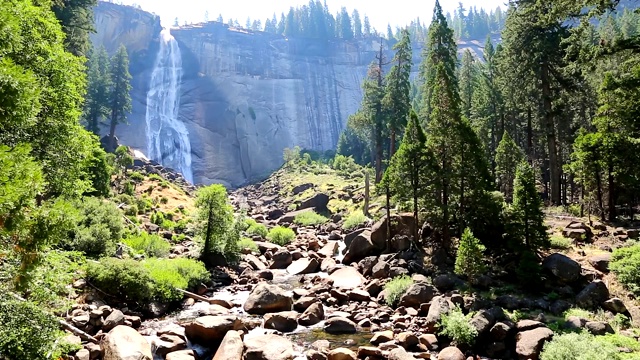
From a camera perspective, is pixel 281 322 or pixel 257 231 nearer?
pixel 281 322

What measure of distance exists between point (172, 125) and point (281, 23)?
8575cm

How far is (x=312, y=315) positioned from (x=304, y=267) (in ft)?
33.1

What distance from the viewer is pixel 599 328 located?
44.3 feet

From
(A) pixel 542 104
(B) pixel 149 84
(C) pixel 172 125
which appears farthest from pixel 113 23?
(A) pixel 542 104

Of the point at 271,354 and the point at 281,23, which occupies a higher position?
the point at 281,23

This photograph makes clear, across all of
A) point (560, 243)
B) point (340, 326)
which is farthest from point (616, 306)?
point (340, 326)

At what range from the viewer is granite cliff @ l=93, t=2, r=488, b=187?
99.1 m

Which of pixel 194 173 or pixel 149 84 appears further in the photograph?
pixel 149 84

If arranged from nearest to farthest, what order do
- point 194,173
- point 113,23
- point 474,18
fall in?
point 194,173, point 113,23, point 474,18

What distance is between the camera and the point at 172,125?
98438 mm

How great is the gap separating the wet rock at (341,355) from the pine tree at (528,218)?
1060 centimetres

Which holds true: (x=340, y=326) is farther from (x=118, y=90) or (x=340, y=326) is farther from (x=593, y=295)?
(x=118, y=90)

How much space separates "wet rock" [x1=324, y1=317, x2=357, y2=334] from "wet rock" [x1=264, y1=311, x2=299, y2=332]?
4.52ft

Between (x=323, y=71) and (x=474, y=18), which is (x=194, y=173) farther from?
(x=474, y=18)
